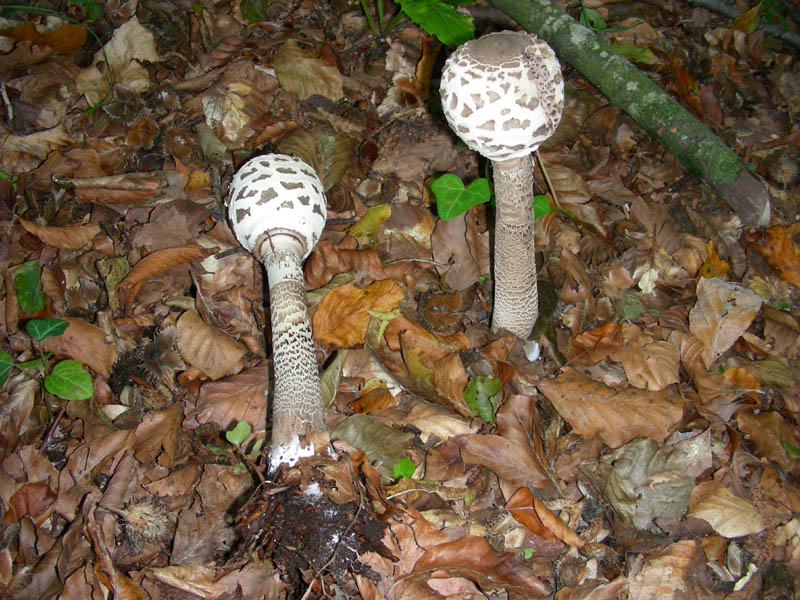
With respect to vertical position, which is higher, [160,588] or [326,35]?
[326,35]

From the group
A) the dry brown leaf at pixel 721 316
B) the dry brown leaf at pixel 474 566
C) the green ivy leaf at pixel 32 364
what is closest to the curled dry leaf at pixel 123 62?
the green ivy leaf at pixel 32 364

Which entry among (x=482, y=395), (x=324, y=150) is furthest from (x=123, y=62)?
(x=482, y=395)

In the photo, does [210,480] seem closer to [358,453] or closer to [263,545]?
[263,545]

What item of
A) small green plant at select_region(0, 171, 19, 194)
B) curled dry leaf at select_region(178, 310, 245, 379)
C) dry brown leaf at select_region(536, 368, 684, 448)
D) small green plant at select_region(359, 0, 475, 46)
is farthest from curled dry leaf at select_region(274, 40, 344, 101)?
dry brown leaf at select_region(536, 368, 684, 448)

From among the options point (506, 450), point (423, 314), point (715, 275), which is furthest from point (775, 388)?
point (423, 314)

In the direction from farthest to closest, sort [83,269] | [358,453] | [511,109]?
[83,269] < [358,453] < [511,109]

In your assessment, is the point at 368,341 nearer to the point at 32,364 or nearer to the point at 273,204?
the point at 273,204

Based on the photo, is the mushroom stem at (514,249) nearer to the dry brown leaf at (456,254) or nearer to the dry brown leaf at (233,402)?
the dry brown leaf at (456,254)
